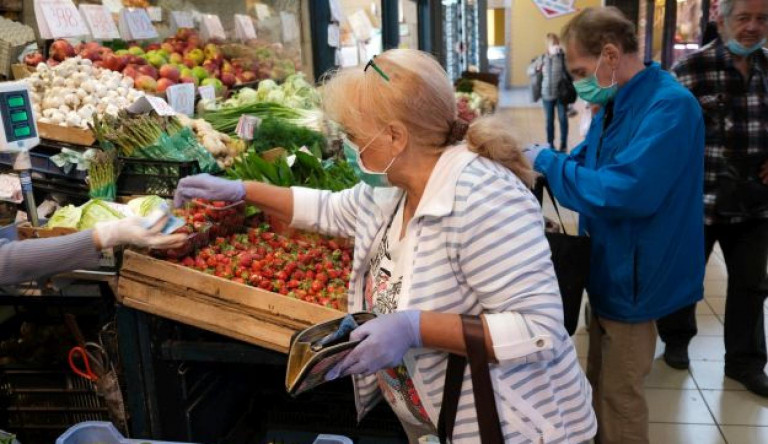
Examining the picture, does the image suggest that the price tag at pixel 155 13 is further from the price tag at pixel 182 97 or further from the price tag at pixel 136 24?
the price tag at pixel 182 97

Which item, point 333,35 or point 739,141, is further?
point 333,35

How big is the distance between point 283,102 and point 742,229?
272 centimetres

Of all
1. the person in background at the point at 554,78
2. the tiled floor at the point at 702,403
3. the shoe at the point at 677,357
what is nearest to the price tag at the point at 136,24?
the tiled floor at the point at 702,403

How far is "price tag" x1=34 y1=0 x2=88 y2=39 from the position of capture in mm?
3428

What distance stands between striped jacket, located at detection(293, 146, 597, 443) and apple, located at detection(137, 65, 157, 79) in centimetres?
281

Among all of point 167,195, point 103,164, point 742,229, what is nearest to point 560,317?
point 167,195

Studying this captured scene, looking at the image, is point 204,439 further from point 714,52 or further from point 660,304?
point 714,52

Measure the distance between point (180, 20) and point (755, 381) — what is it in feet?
14.4

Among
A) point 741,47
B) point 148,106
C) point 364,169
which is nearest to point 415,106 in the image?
point 364,169

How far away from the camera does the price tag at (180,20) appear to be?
16.5 ft

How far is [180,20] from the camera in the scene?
5.03 m

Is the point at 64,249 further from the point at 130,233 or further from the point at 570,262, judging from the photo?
the point at 570,262

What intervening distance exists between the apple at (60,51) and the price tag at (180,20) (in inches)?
53.4

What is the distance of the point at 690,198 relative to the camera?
244cm
